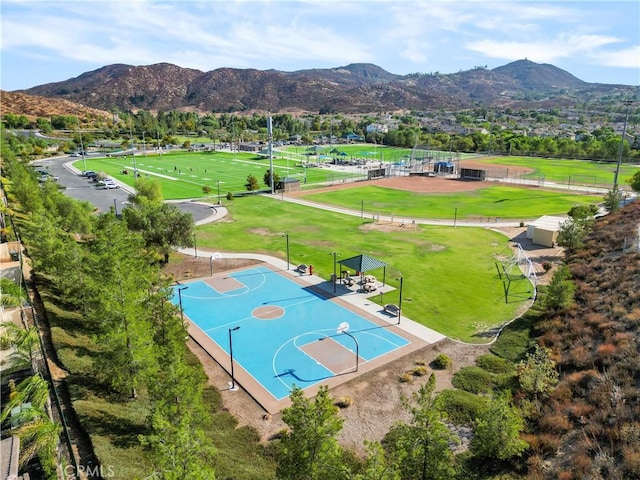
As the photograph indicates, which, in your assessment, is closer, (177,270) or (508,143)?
(177,270)

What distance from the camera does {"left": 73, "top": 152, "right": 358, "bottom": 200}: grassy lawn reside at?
86.2m

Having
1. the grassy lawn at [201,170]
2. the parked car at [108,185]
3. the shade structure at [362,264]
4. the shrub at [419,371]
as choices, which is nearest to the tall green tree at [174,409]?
the shrub at [419,371]

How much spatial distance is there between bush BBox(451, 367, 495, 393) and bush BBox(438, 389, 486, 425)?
59 centimetres

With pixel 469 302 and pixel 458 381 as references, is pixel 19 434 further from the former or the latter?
pixel 469 302

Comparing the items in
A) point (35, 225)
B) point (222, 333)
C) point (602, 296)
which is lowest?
point (222, 333)

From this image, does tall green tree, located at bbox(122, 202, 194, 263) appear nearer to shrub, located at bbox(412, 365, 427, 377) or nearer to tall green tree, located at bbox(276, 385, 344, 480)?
shrub, located at bbox(412, 365, 427, 377)

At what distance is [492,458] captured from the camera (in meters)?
17.5

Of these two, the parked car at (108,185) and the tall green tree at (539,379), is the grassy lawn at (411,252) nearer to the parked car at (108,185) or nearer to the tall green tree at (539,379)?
the tall green tree at (539,379)

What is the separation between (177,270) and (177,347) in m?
24.3

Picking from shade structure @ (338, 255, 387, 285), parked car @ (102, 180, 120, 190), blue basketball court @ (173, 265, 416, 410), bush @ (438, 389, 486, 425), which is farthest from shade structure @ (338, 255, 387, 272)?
parked car @ (102, 180, 120, 190)

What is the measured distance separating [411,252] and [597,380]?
1070 inches

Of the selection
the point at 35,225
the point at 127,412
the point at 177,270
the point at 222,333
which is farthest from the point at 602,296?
the point at 35,225

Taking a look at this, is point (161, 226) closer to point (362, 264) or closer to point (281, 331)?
point (281, 331)

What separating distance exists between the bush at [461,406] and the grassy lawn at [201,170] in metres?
61.6
